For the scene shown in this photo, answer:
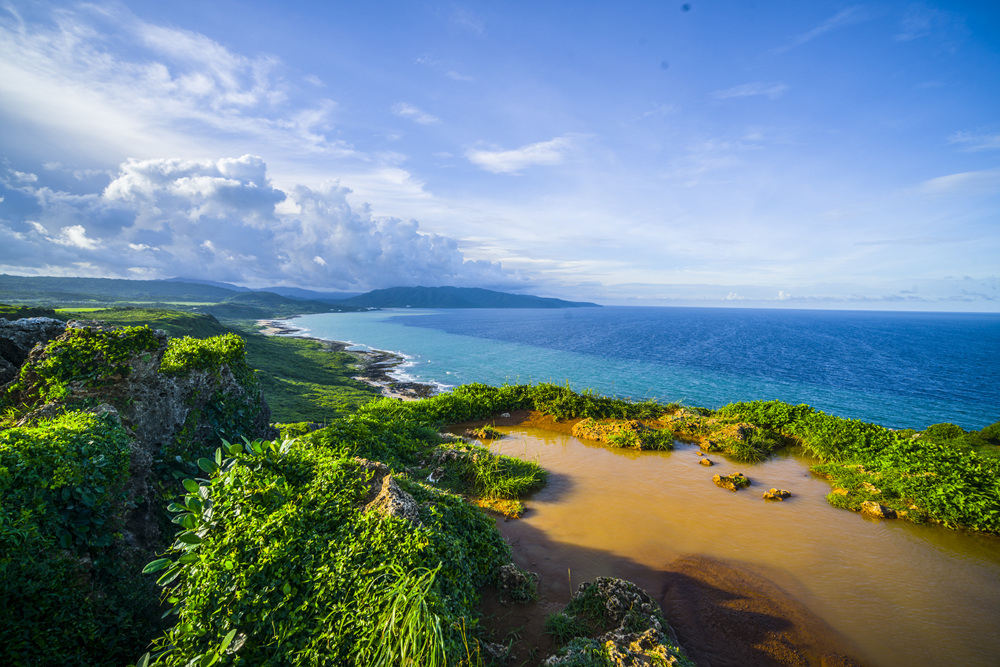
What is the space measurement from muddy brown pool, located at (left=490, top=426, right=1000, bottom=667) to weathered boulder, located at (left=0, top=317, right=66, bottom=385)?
33.6 feet

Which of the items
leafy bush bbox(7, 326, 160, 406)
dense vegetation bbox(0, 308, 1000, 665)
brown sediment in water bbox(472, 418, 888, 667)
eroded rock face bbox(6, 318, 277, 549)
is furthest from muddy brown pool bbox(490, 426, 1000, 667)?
leafy bush bbox(7, 326, 160, 406)

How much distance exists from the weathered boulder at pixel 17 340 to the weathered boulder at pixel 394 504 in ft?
24.8

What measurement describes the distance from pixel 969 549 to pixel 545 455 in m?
10.3

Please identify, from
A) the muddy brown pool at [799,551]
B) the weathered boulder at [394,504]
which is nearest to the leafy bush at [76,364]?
the weathered boulder at [394,504]

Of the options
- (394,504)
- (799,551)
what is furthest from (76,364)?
(799,551)

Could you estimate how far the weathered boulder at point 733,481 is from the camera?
11049 mm

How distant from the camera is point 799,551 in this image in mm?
8234

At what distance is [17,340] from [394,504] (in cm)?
863

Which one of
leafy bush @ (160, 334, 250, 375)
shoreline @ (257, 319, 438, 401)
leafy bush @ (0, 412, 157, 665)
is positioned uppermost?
leafy bush @ (160, 334, 250, 375)

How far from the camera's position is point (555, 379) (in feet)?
151

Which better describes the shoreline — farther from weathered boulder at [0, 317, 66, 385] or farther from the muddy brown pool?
weathered boulder at [0, 317, 66, 385]

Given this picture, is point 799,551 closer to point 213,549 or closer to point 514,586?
point 514,586

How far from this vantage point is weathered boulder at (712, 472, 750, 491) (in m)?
11.0

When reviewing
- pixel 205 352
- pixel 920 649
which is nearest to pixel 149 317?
pixel 205 352
